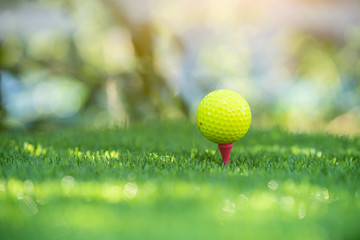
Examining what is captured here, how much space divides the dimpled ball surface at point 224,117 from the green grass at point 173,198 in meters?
0.21

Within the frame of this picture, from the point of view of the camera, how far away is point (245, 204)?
1.34m

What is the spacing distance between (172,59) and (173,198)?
13.8 feet

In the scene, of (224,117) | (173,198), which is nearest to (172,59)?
(224,117)

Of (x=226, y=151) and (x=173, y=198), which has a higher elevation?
(x=173, y=198)

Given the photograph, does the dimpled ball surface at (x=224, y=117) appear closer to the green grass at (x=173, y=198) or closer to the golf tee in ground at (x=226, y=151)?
the golf tee in ground at (x=226, y=151)

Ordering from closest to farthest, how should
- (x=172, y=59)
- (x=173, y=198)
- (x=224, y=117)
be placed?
(x=173, y=198) < (x=224, y=117) < (x=172, y=59)

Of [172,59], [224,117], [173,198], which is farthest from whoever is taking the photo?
[172,59]

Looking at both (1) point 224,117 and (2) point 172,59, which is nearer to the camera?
(1) point 224,117

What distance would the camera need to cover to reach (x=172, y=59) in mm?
5402

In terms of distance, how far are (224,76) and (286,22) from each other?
132cm

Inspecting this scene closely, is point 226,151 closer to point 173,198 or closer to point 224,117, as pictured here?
point 224,117

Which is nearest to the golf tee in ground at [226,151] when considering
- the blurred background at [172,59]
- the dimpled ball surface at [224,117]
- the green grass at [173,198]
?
the dimpled ball surface at [224,117]

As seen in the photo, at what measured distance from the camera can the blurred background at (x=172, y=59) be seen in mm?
5012

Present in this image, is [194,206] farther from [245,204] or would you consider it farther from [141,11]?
[141,11]
